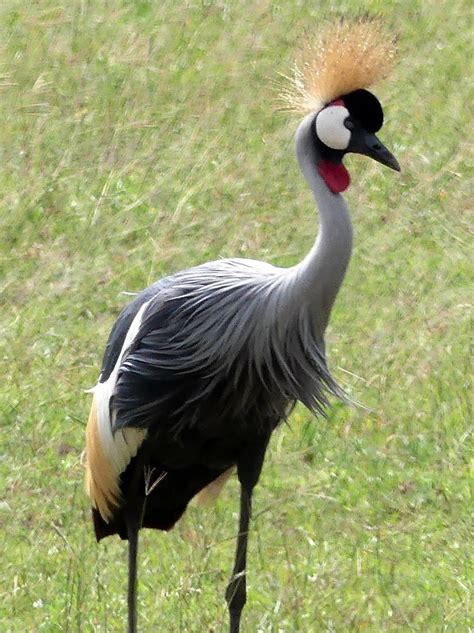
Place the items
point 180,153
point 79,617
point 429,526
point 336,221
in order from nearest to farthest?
point 336,221 → point 79,617 → point 429,526 → point 180,153

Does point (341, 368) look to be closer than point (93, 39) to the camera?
Yes

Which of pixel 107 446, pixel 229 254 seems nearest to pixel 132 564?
pixel 107 446

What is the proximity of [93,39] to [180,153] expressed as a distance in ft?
2.88

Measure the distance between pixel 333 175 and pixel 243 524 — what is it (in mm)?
769

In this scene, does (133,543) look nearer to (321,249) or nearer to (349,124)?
(321,249)

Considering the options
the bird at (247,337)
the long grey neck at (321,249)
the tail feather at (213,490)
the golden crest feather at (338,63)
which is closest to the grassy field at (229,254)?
the tail feather at (213,490)

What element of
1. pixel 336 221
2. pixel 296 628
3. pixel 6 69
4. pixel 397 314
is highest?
pixel 336 221

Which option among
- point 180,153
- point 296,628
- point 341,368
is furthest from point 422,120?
point 296,628

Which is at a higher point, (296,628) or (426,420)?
(296,628)

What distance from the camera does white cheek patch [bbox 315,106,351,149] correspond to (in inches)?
122

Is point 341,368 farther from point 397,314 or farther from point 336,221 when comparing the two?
point 336,221

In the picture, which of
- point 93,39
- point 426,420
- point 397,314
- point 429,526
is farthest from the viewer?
point 93,39

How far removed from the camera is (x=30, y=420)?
14.6 feet

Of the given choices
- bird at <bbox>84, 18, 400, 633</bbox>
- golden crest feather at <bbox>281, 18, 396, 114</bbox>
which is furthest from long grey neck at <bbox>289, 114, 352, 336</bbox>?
golden crest feather at <bbox>281, 18, 396, 114</bbox>
